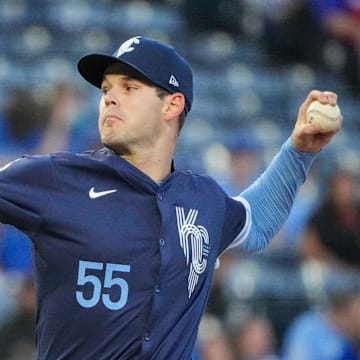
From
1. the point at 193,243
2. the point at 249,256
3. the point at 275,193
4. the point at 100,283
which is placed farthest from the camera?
the point at 249,256

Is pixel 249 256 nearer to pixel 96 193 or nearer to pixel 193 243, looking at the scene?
pixel 193 243

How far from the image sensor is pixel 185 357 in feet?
8.11

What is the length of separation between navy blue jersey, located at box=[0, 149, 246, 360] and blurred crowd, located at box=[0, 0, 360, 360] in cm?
223

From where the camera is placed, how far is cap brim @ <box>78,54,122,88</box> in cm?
253

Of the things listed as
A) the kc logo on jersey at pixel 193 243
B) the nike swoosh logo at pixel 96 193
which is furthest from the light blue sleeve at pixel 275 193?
the nike swoosh logo at pixel 96 193

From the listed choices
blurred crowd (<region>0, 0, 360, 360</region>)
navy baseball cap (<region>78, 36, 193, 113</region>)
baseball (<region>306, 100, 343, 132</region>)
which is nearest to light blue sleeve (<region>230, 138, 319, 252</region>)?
baseball (<region>306, 100, 343, 132</region>)

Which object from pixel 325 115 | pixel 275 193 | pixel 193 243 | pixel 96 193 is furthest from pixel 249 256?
pixel 96 193

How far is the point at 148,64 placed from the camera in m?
2.53

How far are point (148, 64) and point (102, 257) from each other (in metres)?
0.51

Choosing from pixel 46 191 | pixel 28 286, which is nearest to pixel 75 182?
pixel 46 191

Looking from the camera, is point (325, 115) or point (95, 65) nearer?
point (95, 65)

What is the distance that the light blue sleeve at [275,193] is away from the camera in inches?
110

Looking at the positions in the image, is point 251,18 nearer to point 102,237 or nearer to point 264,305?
point 264,305

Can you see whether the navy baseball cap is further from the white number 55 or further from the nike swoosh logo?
the white number 55
